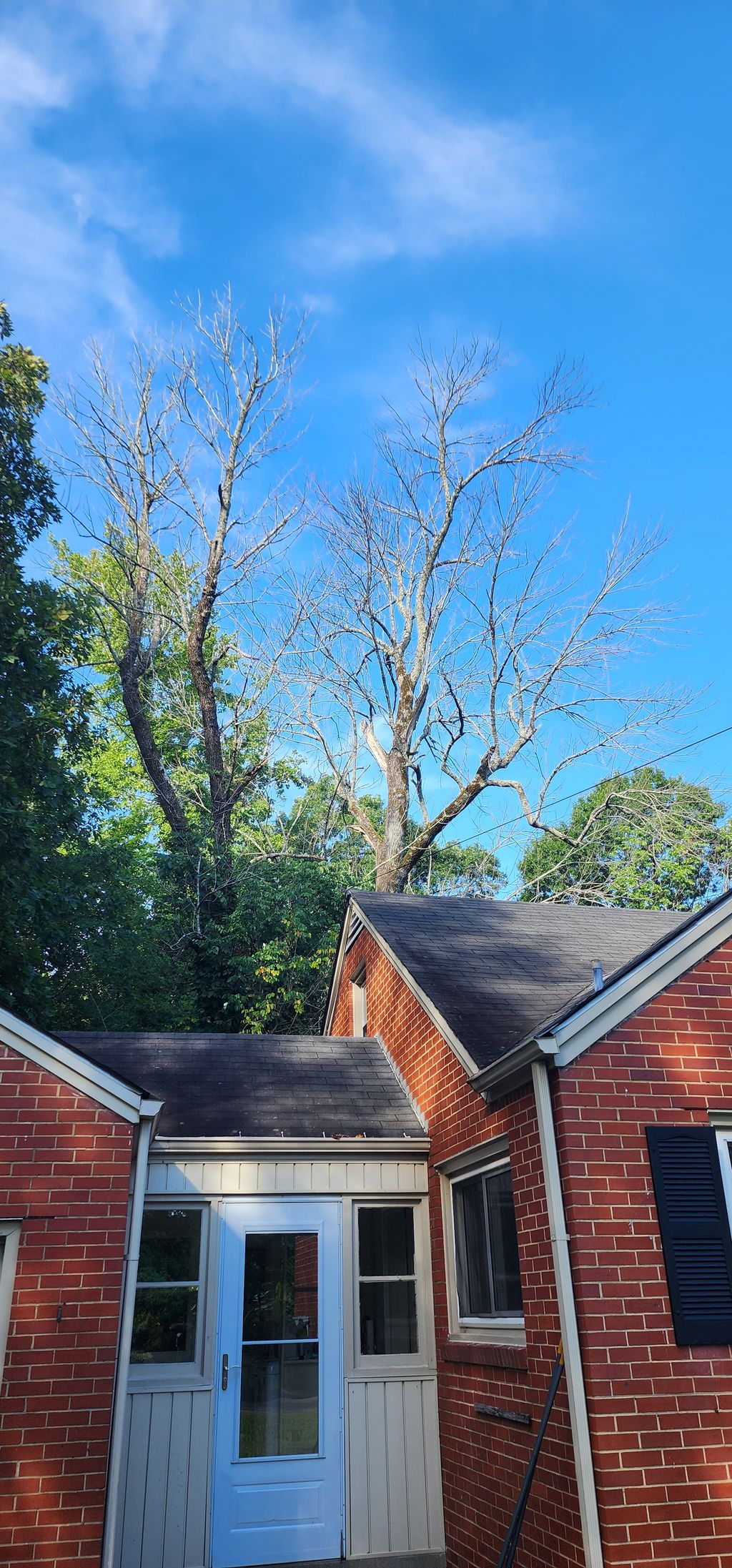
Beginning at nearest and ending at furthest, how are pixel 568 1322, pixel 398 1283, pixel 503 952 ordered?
pixel 568 1322 < pixel 398 1283 < pixel 503 952

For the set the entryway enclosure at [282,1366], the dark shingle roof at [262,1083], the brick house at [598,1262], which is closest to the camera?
the brick house at [598,1262]

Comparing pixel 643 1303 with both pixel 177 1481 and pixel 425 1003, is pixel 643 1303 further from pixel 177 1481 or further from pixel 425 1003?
pixel 177 1481

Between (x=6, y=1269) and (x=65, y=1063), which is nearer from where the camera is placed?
(x=6, y=1269)

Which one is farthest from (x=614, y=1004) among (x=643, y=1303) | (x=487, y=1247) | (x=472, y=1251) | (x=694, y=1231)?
(x=472, y=1251)

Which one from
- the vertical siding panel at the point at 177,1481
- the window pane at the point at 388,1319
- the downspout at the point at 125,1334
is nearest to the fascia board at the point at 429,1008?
the window pane at the point at 388,1319

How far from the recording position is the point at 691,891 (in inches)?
1055

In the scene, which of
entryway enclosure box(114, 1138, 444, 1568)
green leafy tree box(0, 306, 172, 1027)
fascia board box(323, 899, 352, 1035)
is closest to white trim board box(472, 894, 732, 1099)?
entryway enclosure box(114, 1138, 444, 1568)

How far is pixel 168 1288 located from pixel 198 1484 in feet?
4.14

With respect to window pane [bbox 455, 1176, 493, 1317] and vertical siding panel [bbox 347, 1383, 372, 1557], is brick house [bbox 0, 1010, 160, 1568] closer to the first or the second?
vertical siding panel [bbox 347, 1383, 372, 1557]

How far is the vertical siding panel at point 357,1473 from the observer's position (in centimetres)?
691

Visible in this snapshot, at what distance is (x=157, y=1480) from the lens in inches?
261

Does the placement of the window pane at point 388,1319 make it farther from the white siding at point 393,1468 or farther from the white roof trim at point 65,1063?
the white roof trim at point 65,1063

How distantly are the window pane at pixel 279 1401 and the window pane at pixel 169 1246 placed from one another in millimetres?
757

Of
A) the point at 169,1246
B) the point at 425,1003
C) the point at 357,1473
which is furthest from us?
the point at 425,1003
